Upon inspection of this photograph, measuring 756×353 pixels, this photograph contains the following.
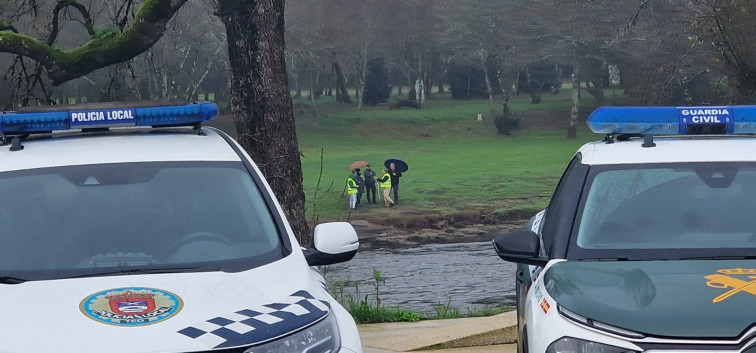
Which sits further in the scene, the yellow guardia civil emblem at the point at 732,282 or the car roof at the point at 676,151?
the car roof at the point at 676,151

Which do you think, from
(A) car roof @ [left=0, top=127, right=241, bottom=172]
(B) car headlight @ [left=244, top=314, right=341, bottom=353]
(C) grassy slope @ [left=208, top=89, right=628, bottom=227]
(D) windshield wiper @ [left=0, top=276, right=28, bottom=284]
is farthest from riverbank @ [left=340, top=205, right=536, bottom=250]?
(B) car headlight @ [left=244, top=314, right=341, bottom=353]

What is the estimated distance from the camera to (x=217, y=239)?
192 inches

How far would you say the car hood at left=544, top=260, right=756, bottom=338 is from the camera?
4070 mm

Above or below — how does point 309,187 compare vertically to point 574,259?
below

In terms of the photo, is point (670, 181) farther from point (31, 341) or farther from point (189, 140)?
point (31, 341)

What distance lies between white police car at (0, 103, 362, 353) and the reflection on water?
50.2 ft

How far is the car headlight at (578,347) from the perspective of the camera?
4.09 metres

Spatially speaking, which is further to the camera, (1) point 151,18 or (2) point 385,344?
(1) point 151,18

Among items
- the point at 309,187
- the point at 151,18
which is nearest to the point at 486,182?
the point at 309,187

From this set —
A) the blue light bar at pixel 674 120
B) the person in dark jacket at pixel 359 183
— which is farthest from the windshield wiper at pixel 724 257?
the person in dark jacket at pixel 359 183

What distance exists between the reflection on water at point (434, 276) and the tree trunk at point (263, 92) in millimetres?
9886

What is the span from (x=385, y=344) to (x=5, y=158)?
12.1 ft

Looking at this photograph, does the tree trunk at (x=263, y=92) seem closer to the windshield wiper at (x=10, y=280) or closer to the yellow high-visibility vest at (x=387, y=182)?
the windshield wiper at (x=10, y=280)

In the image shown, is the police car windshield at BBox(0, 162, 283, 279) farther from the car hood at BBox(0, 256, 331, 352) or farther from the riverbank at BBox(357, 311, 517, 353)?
the riverbank at BBox(357, 311, 517, 353)
